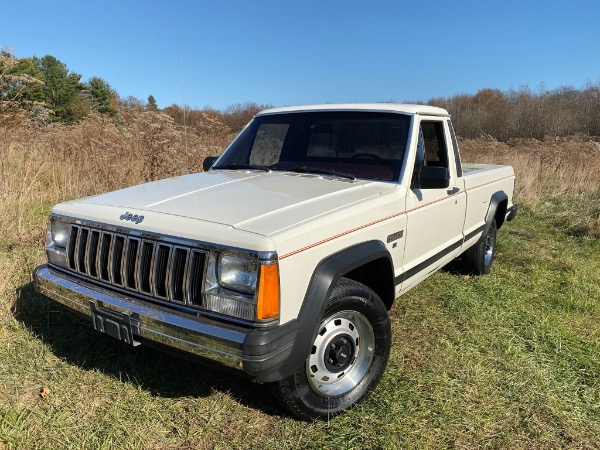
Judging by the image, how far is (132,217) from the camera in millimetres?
2438

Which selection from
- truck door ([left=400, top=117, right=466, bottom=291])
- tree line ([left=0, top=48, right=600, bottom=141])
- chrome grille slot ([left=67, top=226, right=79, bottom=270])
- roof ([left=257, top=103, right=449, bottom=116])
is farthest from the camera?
tree line ([left=0, top=48, right=600, bottom=141])

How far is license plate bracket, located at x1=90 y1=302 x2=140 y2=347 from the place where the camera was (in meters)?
2.34

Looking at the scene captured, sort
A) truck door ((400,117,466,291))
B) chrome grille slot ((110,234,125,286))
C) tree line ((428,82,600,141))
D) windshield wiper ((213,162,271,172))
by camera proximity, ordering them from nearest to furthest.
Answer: chrome grille slot ((110,234,125,286)) → truck door ((400,117,466,291)) → windshield wiper ((213,162,271,172)) → tree line ((428,82,600,141))

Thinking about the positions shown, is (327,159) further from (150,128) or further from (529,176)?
(529,176)

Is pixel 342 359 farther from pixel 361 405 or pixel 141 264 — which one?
pixel 141 264

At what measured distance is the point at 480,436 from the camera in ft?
8.14

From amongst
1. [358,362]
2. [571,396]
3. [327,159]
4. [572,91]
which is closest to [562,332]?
[571,396]

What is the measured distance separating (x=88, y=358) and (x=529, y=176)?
12052mm

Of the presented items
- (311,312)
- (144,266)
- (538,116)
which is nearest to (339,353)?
(311,312)

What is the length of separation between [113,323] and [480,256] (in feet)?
13.5

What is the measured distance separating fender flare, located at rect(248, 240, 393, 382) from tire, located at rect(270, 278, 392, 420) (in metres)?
0.13

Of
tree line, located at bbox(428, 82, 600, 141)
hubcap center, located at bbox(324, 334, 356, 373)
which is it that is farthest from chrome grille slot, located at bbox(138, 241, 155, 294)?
tree line, located at bbox(428, 82, 600, 141)

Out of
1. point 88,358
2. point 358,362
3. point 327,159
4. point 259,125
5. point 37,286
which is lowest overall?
point 88,358

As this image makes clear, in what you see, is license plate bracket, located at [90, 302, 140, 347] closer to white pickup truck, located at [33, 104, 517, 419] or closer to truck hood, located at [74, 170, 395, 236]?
white pickup truck, located at [33, 104, 517, 419]
